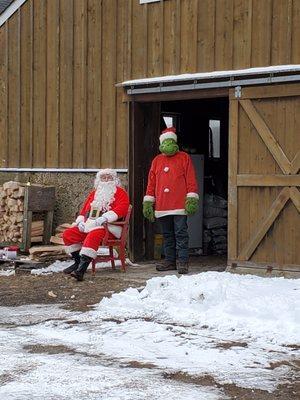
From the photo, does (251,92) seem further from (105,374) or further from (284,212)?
(105,374)

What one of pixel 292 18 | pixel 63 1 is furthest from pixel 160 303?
pixel 63 1

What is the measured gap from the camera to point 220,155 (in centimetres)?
1387

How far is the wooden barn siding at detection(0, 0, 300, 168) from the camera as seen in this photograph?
9.77m

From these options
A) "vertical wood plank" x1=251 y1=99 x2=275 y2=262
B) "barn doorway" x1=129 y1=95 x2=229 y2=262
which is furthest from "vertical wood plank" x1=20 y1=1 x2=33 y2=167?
"vertical wood plank" x1=251 y1=99 x2=275 y2=262

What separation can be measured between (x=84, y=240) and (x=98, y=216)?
454 mm

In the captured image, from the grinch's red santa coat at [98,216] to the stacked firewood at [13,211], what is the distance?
181 centimetres

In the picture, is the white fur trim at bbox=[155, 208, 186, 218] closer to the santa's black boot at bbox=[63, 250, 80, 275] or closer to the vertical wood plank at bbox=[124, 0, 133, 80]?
the santa's black boot at bbox=[63, 250, 80, 275]

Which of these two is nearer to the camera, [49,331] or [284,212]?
[49,331]

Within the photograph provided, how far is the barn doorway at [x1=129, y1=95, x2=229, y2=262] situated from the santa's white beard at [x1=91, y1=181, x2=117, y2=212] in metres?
1.09

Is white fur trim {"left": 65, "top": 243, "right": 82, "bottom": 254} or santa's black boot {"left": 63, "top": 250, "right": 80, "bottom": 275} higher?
white fur trim {"left": 65, "top": 243, "right": 82, "bottom": 254}

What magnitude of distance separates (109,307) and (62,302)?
0.80m

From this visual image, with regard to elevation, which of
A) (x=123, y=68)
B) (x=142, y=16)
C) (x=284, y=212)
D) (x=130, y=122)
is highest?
(x=142, y=16)

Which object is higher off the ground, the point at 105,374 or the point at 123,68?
the point at 123,68

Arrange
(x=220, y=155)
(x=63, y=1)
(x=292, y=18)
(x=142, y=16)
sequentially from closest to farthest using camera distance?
(x=292, y=18), (x=142, y=16), (x=63, y=1), (x=220, y=155)
